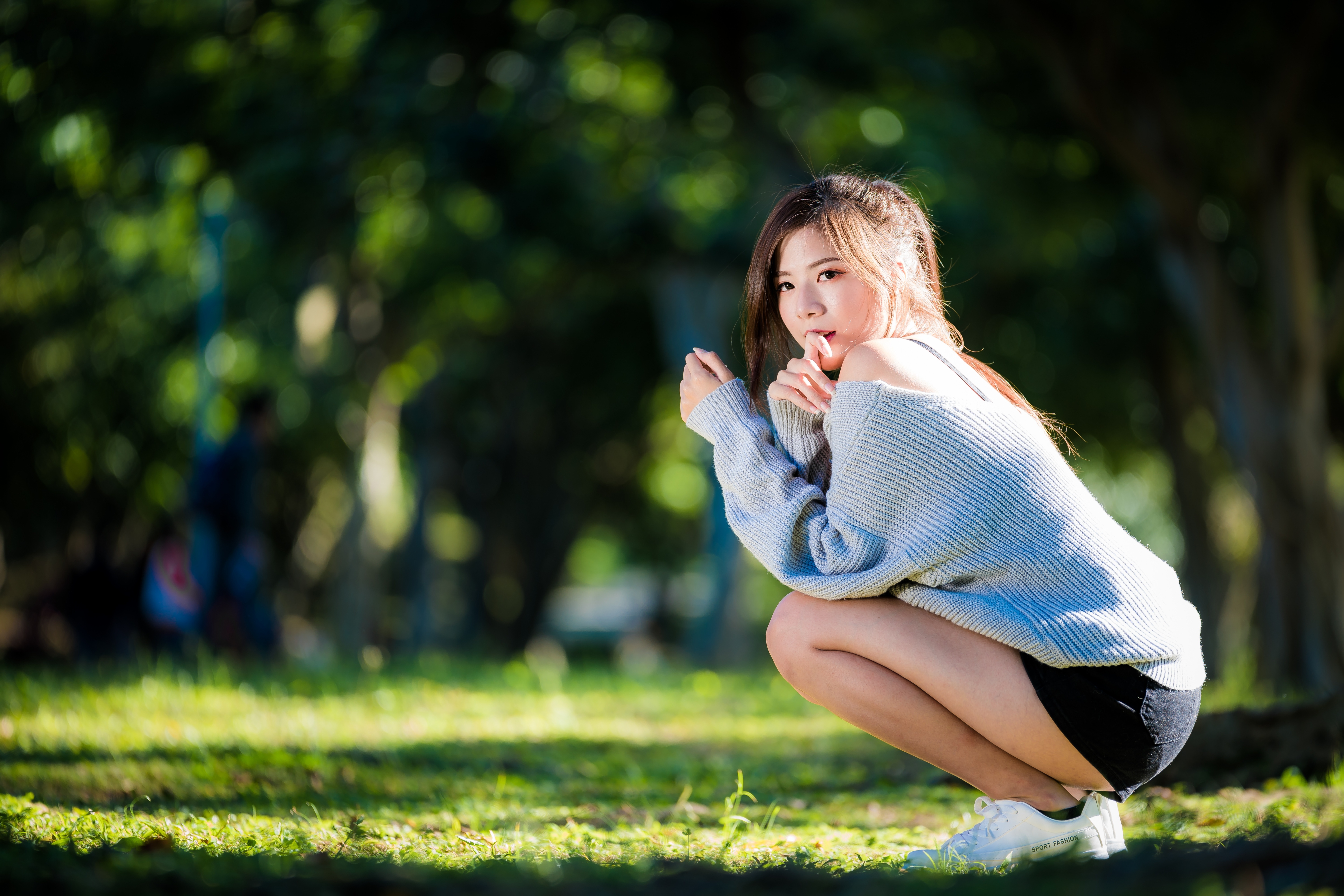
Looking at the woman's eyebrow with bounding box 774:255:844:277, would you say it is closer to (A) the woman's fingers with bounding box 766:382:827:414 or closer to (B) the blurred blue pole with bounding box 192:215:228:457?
(A) the woman's fingers with bounding box 766:382:827:414

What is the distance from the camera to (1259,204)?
914 centimetres

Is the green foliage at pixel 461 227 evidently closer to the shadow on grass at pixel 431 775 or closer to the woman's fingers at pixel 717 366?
the woman's fingers at pixel 717 366

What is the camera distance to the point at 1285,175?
8.91 metres

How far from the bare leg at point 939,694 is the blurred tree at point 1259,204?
655 centimetres

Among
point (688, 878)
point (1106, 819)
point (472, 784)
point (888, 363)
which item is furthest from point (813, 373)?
point (472, 784)

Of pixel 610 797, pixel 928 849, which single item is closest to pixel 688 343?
pixel 610 797

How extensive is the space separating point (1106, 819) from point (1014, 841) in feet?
0.84

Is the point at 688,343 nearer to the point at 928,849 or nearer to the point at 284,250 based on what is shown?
the point at 284,250

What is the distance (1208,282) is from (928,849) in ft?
26.7

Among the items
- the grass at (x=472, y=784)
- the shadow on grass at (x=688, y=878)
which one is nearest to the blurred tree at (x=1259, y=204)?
the grass at (x=472, y=784)

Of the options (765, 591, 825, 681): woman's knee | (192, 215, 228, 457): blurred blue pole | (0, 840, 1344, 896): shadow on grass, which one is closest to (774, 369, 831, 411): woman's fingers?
(765, 591, 825, 681): woman's knee

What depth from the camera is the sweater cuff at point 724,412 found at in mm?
2934

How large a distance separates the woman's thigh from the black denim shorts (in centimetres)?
2

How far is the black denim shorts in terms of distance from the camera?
8.19 ft
